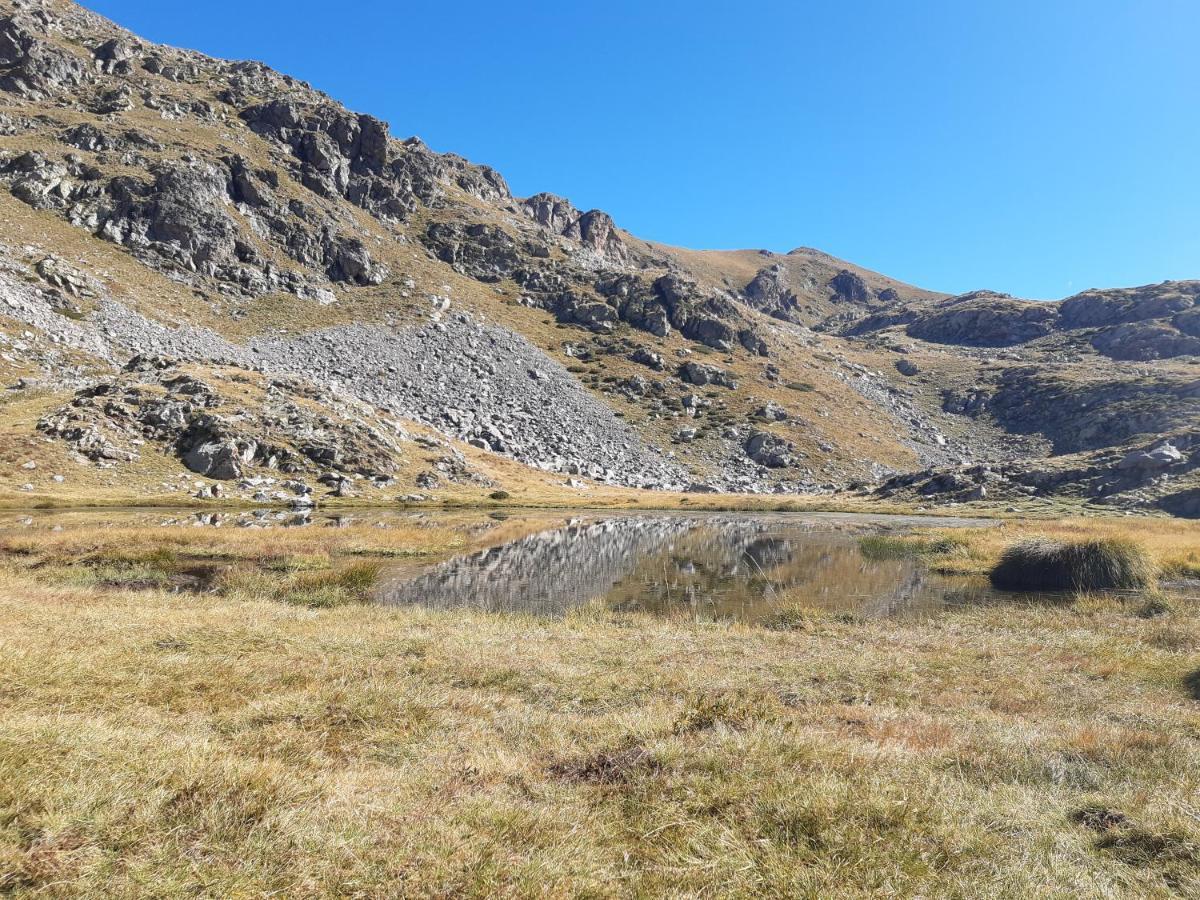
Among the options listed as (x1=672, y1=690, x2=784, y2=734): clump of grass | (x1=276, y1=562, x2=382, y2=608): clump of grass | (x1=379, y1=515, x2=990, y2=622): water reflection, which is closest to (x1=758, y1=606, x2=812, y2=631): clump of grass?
(x1=379, y1=515, x2=990, y2=622): water reflection

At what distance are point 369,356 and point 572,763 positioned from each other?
112 meters

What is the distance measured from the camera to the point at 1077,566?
84.8ft

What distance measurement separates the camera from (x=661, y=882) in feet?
15.8

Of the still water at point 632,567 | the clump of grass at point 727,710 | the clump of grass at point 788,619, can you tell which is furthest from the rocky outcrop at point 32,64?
the clump of grass at point 727,710

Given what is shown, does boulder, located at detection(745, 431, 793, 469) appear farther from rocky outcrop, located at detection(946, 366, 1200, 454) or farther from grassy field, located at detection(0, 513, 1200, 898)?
grassy field, located at detection(0, 513, 1200, 898)

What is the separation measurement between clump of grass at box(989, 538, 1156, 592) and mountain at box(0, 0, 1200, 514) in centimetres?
5651

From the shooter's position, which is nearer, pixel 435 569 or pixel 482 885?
pixel 482 885

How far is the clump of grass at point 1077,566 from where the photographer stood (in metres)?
24.9

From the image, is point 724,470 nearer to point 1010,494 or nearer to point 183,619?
point 1010,494

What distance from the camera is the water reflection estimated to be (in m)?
23.0

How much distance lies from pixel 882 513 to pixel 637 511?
1235 inches

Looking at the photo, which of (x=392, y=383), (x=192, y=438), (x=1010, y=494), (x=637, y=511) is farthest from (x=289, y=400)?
(x=1010, y=494)

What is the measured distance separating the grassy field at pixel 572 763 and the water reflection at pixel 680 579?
7.38m

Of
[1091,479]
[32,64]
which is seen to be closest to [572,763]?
[1091,479]
